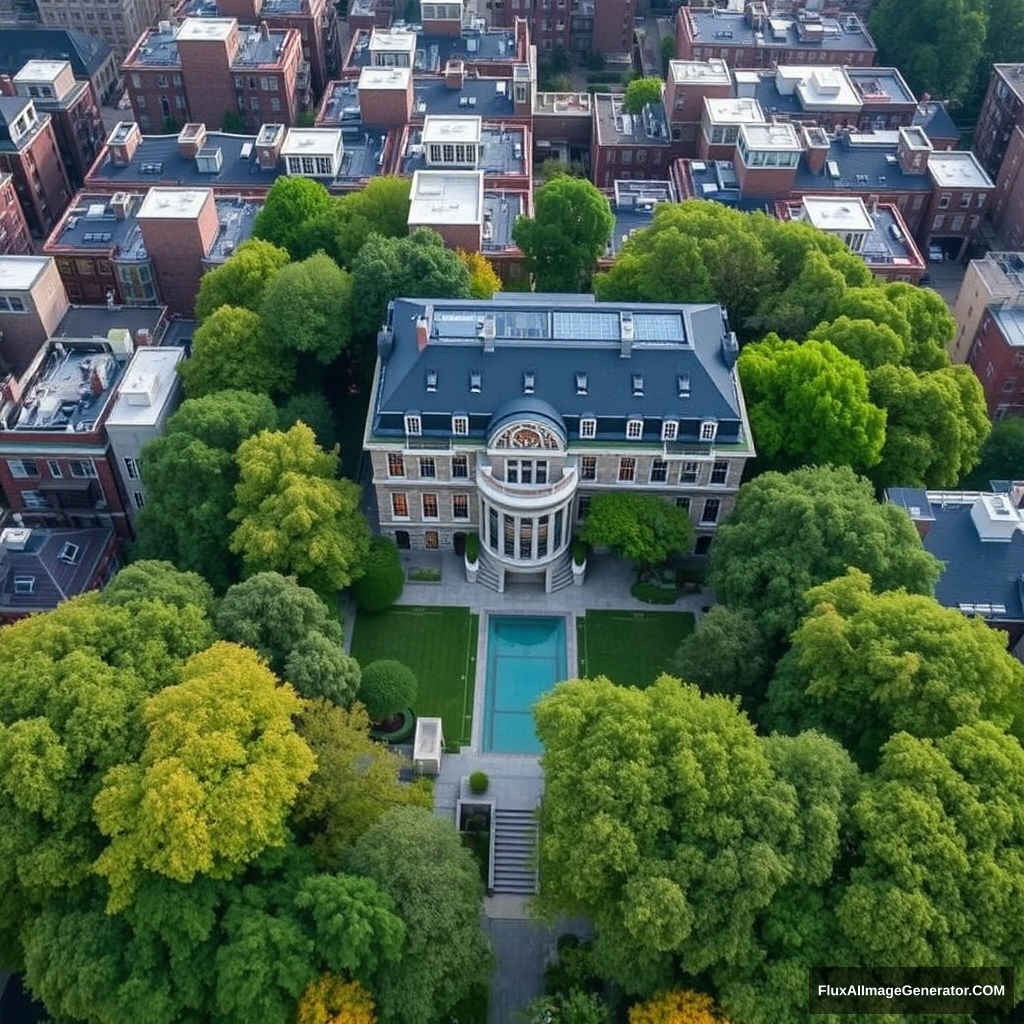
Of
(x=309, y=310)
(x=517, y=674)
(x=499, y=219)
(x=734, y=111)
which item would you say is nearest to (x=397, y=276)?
(x=309, y=310)

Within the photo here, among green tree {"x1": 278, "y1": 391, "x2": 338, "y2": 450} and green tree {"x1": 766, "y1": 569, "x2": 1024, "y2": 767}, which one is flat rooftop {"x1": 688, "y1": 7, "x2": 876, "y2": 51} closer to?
green tree {"x1": 278, "y1": 391, "x2": 338, "y2": 450}

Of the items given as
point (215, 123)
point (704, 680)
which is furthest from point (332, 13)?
point (704, 680)

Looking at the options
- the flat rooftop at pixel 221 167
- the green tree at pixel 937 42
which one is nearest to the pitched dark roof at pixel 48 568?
the flat rooftop at pixel 221 167

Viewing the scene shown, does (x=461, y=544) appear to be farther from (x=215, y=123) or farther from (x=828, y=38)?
(x=828, y=38)

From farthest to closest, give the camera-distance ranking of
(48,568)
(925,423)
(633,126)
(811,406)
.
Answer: (633,126) < (925,423) < (811,406) < (48,568)

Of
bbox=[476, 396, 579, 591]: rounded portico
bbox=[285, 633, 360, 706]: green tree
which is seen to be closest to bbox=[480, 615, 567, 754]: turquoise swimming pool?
bbox=[476, 396, 579, 591]: rounded portico

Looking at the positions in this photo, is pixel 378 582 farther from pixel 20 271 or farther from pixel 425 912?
pixel 20 271

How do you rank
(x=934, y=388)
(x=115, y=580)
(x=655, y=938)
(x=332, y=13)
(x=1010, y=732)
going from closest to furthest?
1. (x=655, y=938)
2. (x=1010, y=732)
3. (x=115, y=580)
4. (x=934, y=388)
5. (x=332, y=13)
